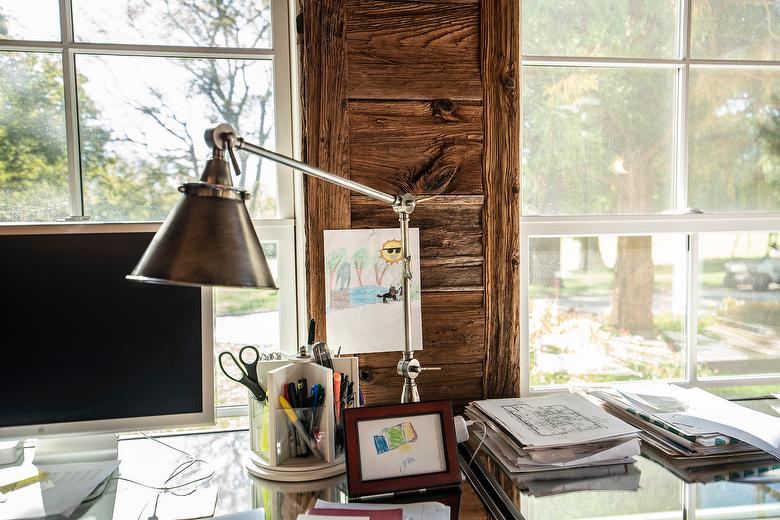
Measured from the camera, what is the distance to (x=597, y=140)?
5.14 ft

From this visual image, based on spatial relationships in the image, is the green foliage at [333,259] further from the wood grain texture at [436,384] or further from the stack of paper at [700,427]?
the stack of paper at [700,427]

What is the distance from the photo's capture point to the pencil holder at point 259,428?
113cm

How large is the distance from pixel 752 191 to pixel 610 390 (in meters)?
0.73

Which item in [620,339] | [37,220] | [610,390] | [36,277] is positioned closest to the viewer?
[36,277]

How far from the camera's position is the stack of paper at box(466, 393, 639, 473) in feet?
3.68

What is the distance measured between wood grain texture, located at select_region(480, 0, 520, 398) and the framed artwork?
0.20 m

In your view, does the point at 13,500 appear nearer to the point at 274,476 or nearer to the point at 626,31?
the point at 274,476

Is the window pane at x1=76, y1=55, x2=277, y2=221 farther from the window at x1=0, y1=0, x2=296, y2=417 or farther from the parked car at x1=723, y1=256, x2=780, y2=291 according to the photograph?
the parked car at x1=723, y1=256, x2=780, y2=291

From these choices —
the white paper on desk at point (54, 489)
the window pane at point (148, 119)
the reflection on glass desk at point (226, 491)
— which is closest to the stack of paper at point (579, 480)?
the reflection on glass desk at point (226, 491)

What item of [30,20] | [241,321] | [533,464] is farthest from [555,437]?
[30,20]

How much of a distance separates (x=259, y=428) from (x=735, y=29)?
1642mm

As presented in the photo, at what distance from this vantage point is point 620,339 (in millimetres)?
1611

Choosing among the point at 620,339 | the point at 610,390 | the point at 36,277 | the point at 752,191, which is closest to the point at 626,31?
the point at 752,191

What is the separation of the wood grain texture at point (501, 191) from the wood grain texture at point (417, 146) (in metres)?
0.04
